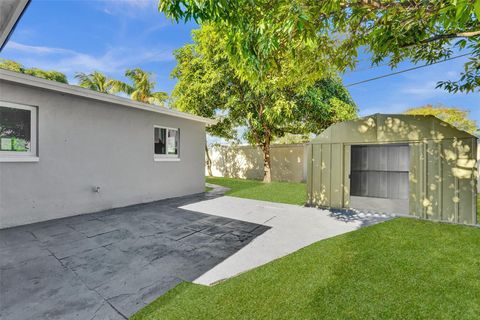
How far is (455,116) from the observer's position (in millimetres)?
15172

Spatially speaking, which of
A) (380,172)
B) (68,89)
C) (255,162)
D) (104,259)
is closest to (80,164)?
(68,89)

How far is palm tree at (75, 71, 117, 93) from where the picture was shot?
1521 centimetres

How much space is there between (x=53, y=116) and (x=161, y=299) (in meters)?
4.87

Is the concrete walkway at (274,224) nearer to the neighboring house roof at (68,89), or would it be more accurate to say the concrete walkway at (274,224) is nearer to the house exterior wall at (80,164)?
the house exterior wall at (80,164)

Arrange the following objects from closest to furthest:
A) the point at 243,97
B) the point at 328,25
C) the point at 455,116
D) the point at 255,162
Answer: the point at 328,25
the point at 243,97
the point at 255,162
the point at 455,116

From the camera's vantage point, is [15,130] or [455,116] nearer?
[15,130]

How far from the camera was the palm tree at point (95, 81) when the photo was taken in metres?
15.2

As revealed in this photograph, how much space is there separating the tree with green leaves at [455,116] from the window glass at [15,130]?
21.1m

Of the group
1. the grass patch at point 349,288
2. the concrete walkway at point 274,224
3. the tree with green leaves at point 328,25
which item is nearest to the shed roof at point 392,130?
the tree with green leaves at point 328,25

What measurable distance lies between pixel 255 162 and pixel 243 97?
4948 mm

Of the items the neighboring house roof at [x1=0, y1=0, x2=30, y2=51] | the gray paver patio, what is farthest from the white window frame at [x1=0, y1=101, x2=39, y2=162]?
the neighboring house roof at [x1=0, y1=0, x2=30, y2=51]

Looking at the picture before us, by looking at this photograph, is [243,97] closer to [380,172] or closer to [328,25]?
[380,172]

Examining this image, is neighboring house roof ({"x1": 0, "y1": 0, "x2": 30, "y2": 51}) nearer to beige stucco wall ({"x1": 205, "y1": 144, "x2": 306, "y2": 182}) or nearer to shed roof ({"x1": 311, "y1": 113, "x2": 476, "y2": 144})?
shed roof ({"x1": 311, "y1": 113, "x2": 476, "y2": 144})

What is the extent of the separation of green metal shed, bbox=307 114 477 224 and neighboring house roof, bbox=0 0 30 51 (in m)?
6.25
